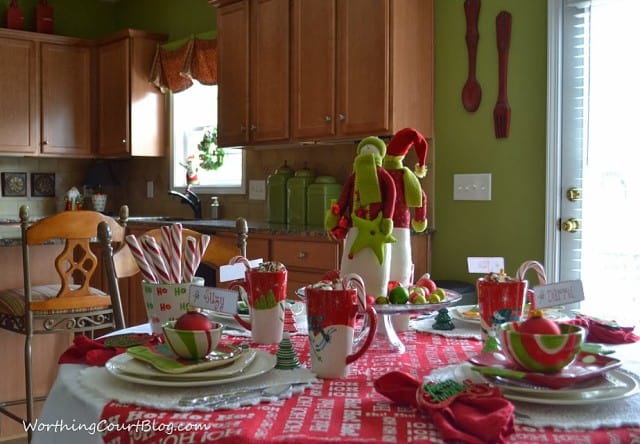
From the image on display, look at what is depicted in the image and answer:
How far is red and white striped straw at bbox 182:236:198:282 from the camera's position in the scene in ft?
4.64

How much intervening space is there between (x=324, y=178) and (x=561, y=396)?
2735 millimetres

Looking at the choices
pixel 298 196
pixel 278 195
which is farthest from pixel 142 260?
pixel 278 195

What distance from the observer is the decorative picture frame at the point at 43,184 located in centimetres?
530

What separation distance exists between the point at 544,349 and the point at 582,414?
97 mm

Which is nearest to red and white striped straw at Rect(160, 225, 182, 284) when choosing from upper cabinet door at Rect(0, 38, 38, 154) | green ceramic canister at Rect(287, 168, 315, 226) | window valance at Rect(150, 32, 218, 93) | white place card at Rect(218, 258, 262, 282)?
white place card at Rect(218, 258, 262, 282)

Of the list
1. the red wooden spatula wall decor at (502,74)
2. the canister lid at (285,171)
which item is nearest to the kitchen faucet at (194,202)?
the canister lid at (285,171)

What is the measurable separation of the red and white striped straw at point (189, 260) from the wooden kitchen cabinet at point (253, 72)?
216 cm

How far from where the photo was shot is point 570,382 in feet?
3.12

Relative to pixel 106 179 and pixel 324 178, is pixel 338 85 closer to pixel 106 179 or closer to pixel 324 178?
pixel 324 178

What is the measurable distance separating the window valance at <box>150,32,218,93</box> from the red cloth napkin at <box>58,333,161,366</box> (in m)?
3.29

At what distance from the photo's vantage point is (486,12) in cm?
306

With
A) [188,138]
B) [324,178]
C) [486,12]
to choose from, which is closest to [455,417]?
[486,12]

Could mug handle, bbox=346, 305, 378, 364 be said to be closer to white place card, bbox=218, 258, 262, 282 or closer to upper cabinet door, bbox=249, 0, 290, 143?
white place card, bbox=218, 258, 262, 282

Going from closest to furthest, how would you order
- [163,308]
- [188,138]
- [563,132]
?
1. [163,308]
2. [563,132]
3. [188,138]
